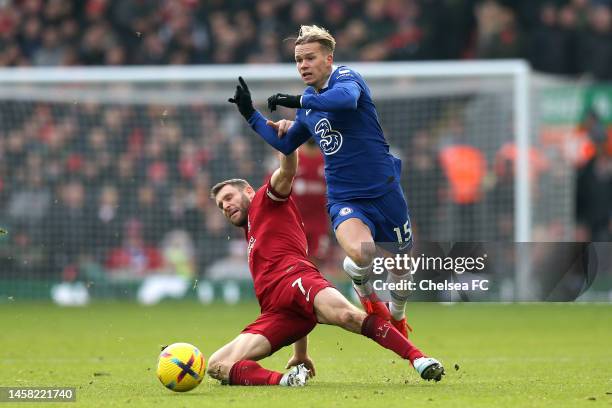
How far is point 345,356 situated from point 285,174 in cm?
257

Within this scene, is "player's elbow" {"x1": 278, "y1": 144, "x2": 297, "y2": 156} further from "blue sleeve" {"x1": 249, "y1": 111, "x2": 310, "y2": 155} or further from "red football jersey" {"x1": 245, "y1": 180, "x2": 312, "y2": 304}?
"red football jersey" {"x1": 245, "y1": 180, "x2": 312, "y2": 304}

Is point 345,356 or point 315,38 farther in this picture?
point 345,356

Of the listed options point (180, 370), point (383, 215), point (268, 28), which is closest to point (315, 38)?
point (383, 215)

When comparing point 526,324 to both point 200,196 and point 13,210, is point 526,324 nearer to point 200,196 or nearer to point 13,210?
point 200,196

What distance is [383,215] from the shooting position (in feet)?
28.7

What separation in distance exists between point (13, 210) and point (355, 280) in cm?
1011

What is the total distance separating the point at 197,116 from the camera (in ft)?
59.5

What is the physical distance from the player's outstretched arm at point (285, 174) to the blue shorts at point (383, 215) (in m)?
0.41

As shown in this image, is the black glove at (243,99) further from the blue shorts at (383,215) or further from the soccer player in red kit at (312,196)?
the soccer player in red kit at (312,196)

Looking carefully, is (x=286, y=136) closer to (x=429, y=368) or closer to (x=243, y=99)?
(x=243, y=99)

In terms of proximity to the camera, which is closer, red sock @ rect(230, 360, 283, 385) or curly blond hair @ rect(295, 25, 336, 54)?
red sock @ rect(230, 360, 283, 385)

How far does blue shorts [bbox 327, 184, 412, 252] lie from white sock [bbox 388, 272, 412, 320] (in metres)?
0.20

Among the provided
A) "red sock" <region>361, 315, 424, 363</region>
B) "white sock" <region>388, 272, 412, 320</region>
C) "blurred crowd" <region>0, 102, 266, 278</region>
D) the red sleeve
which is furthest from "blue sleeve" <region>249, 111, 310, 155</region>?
"blurred crowd" <region>0, 102, 266, 278</region>

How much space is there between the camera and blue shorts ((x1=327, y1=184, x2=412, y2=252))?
28.3 feet
